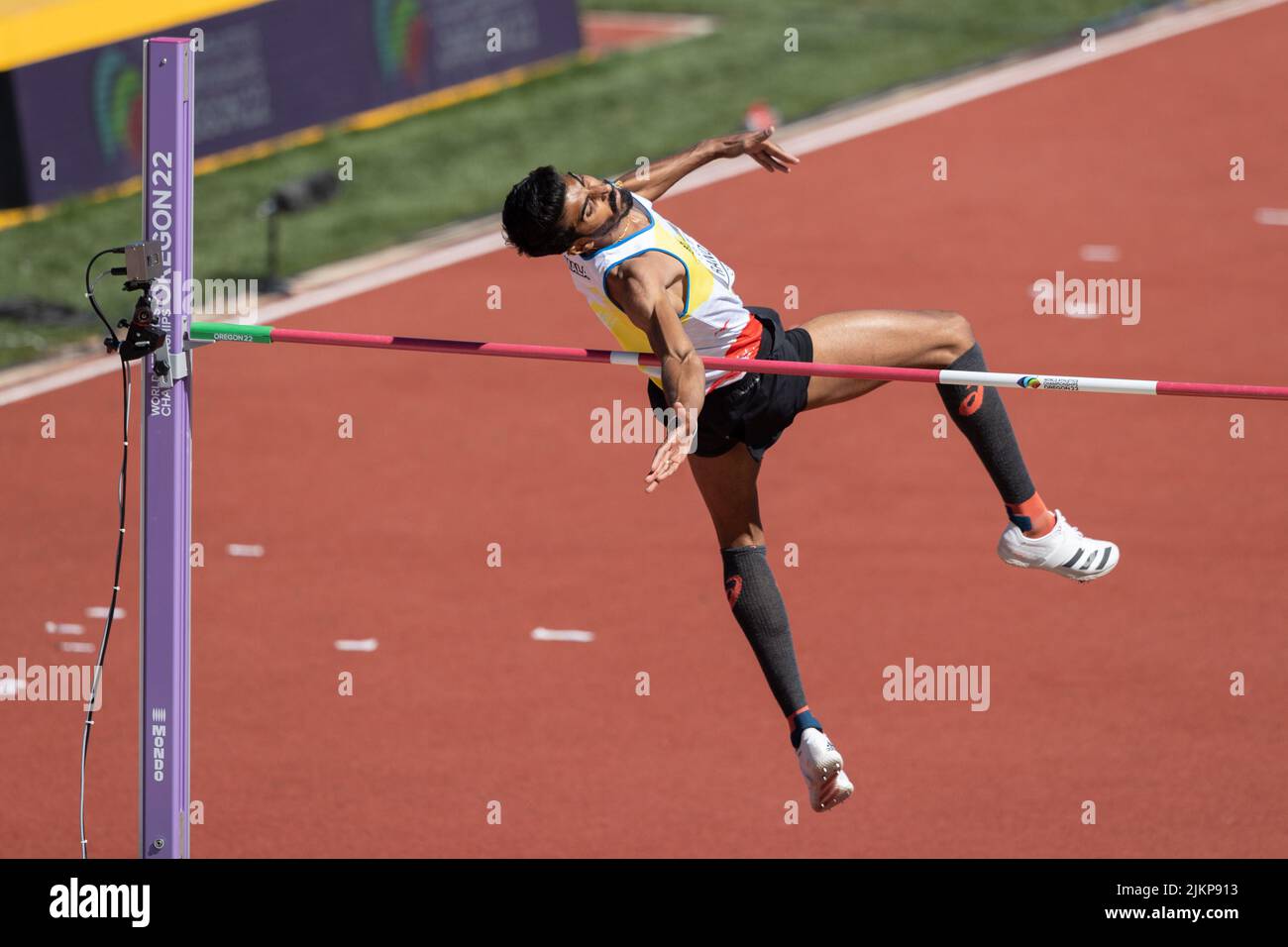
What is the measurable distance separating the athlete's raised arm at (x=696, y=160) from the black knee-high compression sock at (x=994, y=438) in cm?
105

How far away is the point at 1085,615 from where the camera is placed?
38.4 ft

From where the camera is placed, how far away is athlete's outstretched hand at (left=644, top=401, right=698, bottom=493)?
6.84 m

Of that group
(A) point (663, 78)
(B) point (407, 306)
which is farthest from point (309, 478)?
(A) point (663, 78)

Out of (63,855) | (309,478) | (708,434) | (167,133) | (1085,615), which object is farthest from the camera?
(309,478)

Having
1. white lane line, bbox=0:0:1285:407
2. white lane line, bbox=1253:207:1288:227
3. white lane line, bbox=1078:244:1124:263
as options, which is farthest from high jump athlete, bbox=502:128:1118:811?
white lane line, bbox=1253:207:1288:227

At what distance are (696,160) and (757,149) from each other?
28 cm

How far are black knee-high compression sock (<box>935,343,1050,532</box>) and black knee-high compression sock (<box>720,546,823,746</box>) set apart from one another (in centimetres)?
90

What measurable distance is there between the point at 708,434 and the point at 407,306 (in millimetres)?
7860

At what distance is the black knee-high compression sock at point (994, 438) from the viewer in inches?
322

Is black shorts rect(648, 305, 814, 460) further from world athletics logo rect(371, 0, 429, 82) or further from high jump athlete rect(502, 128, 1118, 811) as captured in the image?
world athletics logo rect(371, 0, 429, 82)

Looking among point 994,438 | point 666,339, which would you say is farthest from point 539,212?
point 994,438
